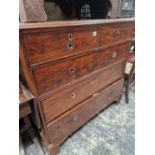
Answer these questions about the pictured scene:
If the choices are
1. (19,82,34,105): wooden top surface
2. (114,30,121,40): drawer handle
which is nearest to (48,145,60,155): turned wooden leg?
(19,82,34,105): wooden top surface

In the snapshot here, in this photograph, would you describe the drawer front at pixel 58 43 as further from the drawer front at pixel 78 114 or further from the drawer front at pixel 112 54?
the drawer front at pixel 78 114

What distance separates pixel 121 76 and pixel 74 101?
2.50 feet

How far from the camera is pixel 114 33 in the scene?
1.15 m

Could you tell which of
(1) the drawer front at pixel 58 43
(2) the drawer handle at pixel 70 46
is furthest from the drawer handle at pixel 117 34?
(2) the drawer handle at pixel 70 46

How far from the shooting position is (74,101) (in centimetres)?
116

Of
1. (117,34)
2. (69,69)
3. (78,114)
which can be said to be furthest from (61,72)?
(117,34)

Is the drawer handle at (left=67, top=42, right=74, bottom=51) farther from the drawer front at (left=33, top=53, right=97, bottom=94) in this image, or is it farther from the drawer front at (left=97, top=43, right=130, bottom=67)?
the drawer front at (left=97, top=43, right=130, bottom=67)

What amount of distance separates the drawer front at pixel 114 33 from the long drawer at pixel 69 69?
77 millimetres

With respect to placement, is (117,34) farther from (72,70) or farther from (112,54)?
(72,70)

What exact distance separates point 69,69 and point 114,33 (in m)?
0.53
